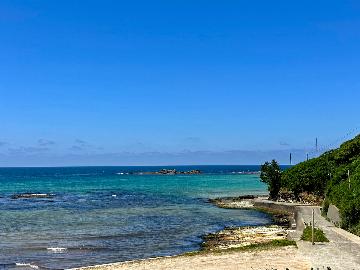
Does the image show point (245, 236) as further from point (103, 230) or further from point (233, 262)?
point (103, 230)

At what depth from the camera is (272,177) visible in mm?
63062

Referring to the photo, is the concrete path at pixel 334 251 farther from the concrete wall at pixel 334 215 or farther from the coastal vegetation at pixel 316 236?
the concrete wall at pixel 334 215

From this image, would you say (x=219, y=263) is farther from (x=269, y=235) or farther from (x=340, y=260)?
(x=269, y=235)

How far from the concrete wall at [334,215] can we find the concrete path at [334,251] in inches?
78.9

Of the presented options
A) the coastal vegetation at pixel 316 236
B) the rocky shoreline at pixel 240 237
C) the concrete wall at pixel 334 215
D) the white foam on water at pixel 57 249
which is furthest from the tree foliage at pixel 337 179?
the white foam on water at pixel 57 249

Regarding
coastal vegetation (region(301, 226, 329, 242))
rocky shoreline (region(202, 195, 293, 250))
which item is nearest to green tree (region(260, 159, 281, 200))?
rocky shoreline (region(202, 195, 293, 250))

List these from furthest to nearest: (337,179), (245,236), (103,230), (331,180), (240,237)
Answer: (331,180) → (337,179) → (103,230) → (245,236) → (240,237)

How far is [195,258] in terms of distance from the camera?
2561 centimetres

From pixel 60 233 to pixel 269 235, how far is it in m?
16.2

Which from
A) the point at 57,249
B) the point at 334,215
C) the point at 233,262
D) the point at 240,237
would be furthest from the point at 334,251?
the point at 57,249

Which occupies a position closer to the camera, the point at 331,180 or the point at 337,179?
the point at 337,179

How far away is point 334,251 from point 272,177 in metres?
38.3

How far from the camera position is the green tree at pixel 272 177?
63.0 m

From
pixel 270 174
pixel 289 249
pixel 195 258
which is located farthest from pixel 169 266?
pixel 270 174
